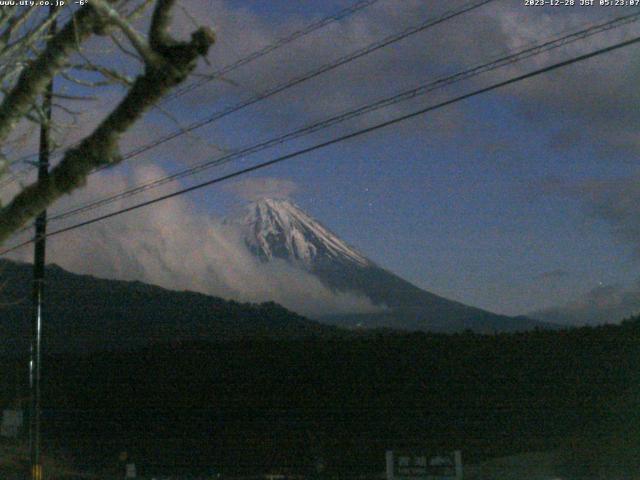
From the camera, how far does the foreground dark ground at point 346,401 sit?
2234cm

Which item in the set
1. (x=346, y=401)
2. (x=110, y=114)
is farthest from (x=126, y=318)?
(x=110, y=114)

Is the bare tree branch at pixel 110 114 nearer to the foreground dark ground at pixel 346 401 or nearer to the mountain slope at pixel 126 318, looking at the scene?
the foreground dark ground at pixel 346 401

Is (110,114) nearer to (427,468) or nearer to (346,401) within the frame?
(427,468)

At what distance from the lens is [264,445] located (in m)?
25.4

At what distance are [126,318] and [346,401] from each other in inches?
754

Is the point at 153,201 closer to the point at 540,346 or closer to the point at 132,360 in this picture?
the point at 540,346

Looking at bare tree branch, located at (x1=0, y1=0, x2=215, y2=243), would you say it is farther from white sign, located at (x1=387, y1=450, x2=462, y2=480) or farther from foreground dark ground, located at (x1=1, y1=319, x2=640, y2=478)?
foreground dark ground, located at (x1=1, y1=319, x2=640, y2=478)

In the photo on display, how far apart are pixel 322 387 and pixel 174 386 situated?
5152mm

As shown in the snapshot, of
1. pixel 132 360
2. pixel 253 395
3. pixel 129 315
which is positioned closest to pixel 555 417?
pixel 253 395

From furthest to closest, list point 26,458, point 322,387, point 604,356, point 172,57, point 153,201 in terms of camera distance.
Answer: point 322,387 → point 26,458 → point 604,356 → point 153,201 → point 172,57

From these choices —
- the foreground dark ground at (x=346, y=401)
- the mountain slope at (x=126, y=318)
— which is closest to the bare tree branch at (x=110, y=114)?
the foreground dark ground at (x=346, y=401)

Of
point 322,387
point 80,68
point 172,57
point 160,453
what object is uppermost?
point 80,68

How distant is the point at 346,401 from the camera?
84.6 feet

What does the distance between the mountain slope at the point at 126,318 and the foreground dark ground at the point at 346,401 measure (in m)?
8.79
